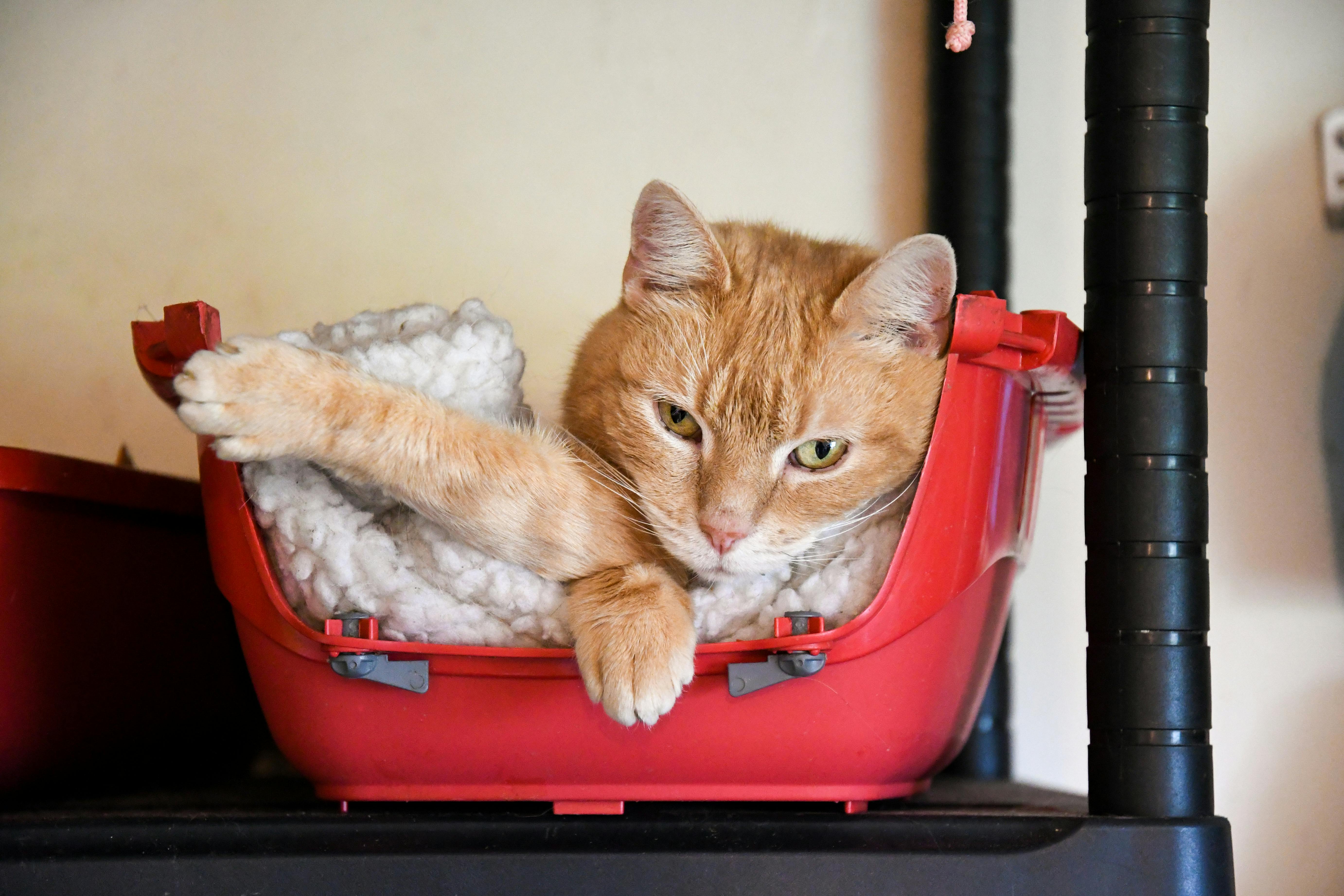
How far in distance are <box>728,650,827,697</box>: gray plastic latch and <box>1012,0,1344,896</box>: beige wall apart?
1.00 metres

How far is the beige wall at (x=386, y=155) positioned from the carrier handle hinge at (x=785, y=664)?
91cm

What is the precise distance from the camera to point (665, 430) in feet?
3.56

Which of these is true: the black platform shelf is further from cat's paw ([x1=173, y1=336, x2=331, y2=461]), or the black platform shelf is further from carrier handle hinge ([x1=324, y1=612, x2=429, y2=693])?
cat's paw ([x1=173, y1=336, x2=331, y2=461])

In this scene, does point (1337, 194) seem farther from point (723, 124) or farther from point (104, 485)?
point (104, 485)

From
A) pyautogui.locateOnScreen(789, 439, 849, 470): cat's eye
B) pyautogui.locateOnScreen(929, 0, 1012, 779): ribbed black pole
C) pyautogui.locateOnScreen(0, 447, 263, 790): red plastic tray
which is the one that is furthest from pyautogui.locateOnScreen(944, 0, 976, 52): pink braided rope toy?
pyautogui.locateOnScreen(0, 447, 263, 790): red plastic tray

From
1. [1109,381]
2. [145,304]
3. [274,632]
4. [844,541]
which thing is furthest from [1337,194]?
[145,304]

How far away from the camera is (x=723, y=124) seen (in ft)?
5.80

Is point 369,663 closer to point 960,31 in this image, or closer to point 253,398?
point 253,398

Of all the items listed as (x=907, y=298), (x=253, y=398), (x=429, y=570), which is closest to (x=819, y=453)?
(x=907, y=298)

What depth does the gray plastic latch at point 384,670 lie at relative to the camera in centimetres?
88

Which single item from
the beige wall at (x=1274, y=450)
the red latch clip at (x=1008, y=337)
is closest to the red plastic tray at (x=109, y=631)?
the red latch clip at (x=1008, y=337)

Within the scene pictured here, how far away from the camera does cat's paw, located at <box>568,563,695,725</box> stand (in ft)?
2.77

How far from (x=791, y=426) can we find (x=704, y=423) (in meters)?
0.09

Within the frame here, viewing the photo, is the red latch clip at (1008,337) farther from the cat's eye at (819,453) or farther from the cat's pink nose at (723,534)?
the cat's pink nose at (723,534)
